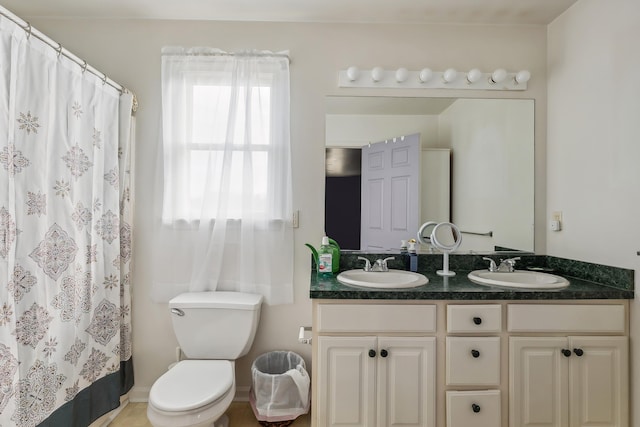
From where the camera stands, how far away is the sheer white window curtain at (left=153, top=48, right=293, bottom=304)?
6.47 ft

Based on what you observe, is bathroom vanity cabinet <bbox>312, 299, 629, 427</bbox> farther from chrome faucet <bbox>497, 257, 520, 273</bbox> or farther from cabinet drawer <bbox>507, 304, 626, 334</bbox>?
chrome faucet <bbox>497, 257, 520, 273</bbox>

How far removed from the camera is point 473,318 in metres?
1.47

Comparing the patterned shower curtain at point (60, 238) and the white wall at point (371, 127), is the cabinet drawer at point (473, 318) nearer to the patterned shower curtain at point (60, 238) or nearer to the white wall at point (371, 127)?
the white wall at point (371, 127)

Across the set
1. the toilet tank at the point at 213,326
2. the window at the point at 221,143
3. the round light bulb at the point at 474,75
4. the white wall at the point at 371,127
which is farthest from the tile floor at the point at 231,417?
the round light bulb at the point at 474,75

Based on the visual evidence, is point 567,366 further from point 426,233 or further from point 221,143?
point 221,143

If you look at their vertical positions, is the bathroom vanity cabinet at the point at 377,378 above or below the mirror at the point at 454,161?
below

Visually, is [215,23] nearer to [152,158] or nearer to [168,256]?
[152,158]

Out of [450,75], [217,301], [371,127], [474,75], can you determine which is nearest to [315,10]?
[371,127]

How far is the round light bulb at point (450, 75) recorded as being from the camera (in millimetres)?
1937

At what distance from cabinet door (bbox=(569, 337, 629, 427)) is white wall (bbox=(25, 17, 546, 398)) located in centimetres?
84

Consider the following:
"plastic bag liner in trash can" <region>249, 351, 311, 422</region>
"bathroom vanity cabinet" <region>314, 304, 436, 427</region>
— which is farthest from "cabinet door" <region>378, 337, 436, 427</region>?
"plastic bag liner in trash can" <region>249, 351, 311, 422</region>

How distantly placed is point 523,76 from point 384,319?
1.70m

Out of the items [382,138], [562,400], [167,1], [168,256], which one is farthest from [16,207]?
[562,400]

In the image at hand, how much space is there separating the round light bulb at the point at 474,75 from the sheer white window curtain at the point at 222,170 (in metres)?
1.13
